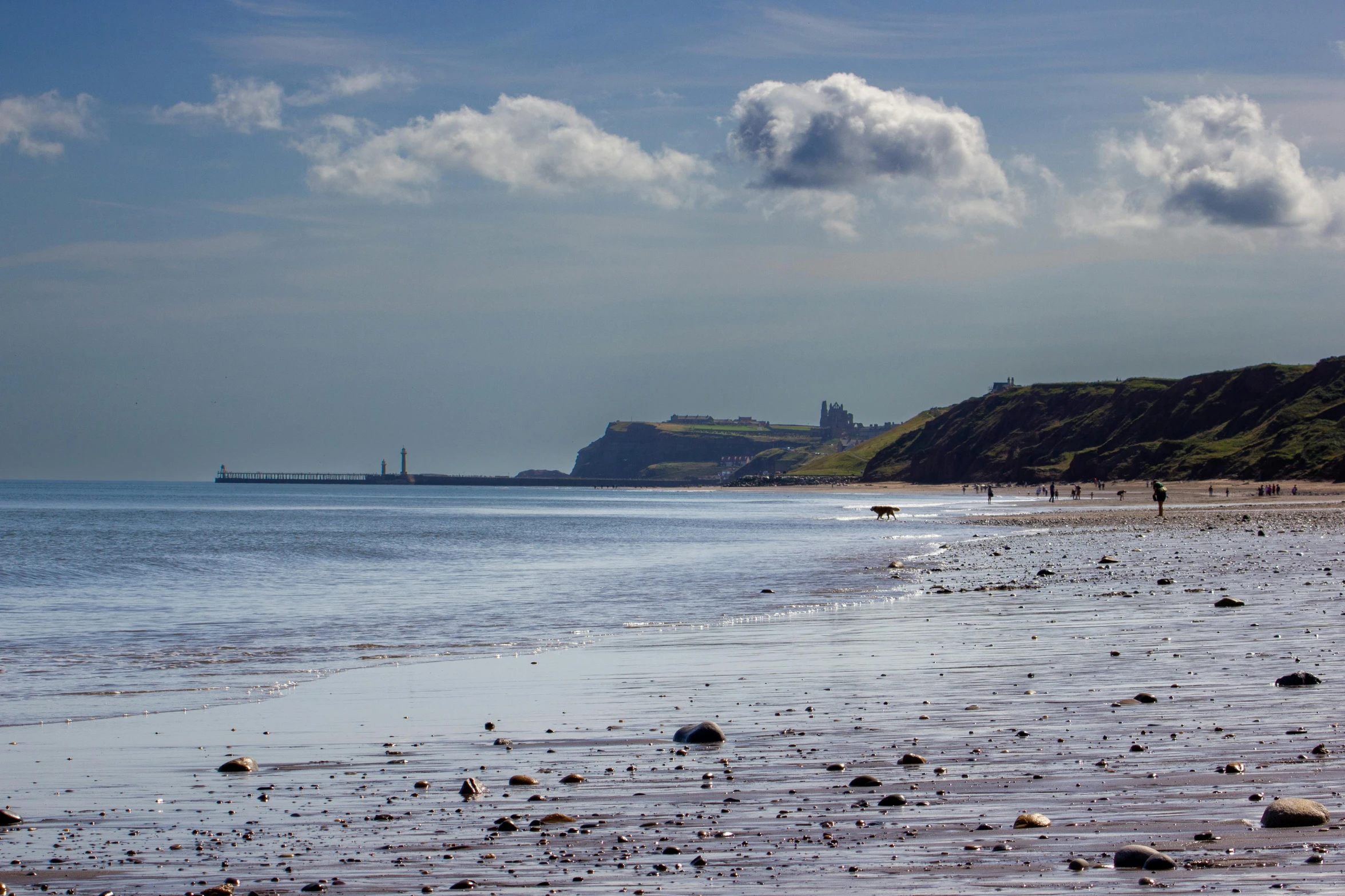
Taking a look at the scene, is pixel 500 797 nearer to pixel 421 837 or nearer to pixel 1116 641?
pixel 421 837

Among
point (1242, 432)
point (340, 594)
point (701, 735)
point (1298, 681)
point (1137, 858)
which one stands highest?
point (1242, 432)

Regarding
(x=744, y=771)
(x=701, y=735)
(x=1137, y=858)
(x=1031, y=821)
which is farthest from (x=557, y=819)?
(x=1137, y=858)

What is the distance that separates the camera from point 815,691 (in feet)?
48.4

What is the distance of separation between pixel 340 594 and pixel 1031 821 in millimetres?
29300

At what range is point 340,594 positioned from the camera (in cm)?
3456

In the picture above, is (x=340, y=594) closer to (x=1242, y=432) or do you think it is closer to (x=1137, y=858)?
(x=1137, y=858)

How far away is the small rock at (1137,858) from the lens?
6.96 m

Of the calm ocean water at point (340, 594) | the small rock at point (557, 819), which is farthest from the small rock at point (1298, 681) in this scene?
the calm ocean water at point (340, 594)

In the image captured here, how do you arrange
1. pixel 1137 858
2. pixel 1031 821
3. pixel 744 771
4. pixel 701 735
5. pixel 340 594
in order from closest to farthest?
pixel 1137 858
pixel 1031 821
pixel 744 771
pixel 701 735
pixel 340 594

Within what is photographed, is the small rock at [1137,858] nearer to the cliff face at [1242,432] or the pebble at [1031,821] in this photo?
the pebble at [1031,821]

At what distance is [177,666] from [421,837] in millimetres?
12829

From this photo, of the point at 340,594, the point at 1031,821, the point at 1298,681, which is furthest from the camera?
the point at 340,594

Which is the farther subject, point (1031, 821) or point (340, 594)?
point (340, 594)

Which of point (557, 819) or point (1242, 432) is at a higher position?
point (1242, 432)
